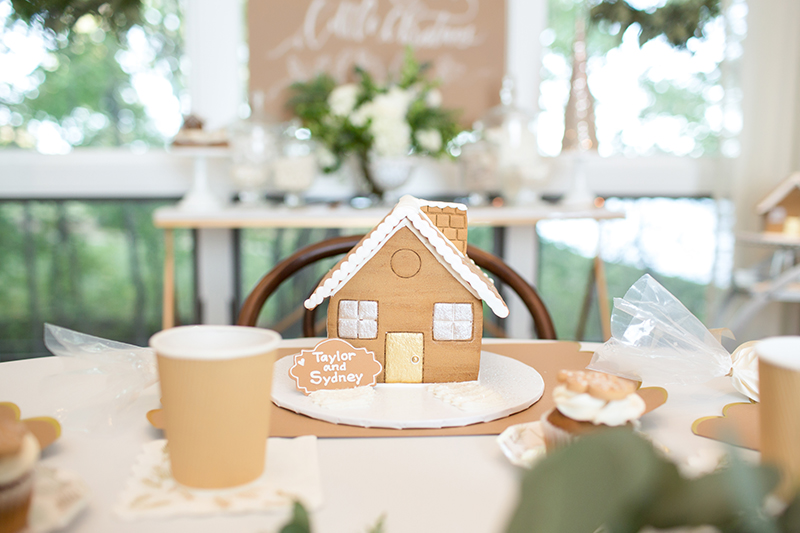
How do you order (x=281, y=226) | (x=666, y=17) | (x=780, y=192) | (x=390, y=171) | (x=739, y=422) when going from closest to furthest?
1. (x=739, y=422)
2. (x=281, y=226)
3. (x=390, y=171)
4. (x=780, y=192)
5. (x=666, y=17)

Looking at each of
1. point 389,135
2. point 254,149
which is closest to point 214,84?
point 254,149

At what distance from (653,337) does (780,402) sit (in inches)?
11.1

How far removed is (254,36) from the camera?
217 centimetres

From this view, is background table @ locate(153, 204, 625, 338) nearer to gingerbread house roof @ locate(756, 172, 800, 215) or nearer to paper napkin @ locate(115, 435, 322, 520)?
gingerbread house roof @ locate(756, 172, 800, 215)

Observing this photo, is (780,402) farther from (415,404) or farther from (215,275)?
(215,275)

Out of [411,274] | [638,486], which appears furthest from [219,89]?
[638,486]

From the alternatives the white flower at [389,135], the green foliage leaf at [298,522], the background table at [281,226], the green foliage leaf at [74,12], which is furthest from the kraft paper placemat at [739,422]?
the green foliage leaf at [74,12]

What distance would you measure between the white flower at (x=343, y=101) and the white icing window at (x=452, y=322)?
1.44 meters

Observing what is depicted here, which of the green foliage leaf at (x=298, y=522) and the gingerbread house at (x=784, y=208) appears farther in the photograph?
the gingerbread house at (x=784, y=208)

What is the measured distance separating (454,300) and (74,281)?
6.67 ft

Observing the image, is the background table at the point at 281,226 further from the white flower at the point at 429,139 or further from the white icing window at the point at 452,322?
the white icing window at the point at 452,322

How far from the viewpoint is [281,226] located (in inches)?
72.9

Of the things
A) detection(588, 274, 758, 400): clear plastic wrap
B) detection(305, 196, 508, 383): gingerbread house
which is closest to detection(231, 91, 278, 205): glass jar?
detection(305, 196, 508, 383): gingerbread house

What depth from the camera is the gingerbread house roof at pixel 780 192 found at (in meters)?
2.07
